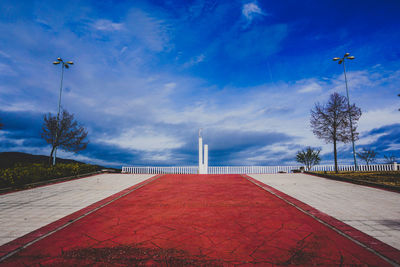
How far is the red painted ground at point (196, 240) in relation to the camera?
3.28m

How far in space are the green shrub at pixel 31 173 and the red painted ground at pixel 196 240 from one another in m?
6.92

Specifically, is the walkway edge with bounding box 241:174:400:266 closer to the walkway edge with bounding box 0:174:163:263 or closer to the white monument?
the walkway edge with bounding box 0:174:163:263

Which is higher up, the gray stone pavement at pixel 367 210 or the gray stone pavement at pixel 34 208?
the gray stone pavement at pixel 367 210

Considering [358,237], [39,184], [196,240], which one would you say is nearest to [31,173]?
[39,184]

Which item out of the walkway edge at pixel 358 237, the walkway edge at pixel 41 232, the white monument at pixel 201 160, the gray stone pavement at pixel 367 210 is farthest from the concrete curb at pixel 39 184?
the gray stone pavement at pixel 367 210

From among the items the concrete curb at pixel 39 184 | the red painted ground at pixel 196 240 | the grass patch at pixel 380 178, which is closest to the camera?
the red painted ground at pixel 196 240

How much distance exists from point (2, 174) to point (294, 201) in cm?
1276

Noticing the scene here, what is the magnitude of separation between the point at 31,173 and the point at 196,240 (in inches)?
455

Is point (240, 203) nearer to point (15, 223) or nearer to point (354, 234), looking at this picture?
point (354, 234)

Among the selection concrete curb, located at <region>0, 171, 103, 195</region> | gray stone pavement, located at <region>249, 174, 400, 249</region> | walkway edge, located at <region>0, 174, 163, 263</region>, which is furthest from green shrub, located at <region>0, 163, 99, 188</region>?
gray stone pavement, located at <region>249, 174, 400, 249</region>

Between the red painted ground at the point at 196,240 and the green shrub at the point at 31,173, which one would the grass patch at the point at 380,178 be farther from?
the green shrub at the point at 31,173

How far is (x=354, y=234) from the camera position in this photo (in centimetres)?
423

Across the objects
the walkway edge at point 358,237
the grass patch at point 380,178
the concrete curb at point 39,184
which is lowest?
the walkway edge at point 358,237

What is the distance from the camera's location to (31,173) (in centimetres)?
1117
